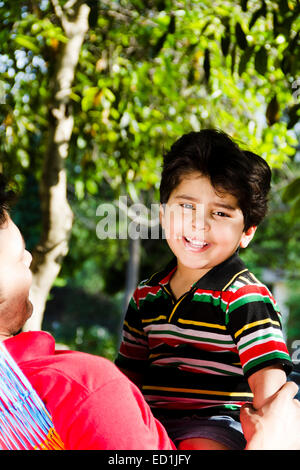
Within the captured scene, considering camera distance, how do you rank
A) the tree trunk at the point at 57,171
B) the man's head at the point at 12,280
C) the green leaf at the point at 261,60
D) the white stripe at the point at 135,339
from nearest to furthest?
1. the man's head at the point at 12,280
2. the white stripe at the point at 135,339
3. the green leaf at the point at 261,60
4. the tree trunk at the point at 57,171

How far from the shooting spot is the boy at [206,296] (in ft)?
5.04

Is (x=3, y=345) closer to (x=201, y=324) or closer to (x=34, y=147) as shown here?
(x=201, y=324)

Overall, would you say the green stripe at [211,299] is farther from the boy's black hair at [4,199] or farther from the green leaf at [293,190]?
the boy's black hair at [4,199]

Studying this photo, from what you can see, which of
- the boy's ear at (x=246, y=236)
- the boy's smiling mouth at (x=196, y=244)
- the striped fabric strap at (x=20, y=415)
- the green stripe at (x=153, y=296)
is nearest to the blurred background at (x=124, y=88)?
the boy's ear at (x=246, y=236)

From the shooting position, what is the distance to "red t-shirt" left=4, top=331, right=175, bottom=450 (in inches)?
40.7

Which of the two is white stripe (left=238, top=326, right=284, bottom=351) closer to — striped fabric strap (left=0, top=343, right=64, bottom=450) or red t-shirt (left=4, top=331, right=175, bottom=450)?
red t-shirt (left=4, top=331, right=175, bottom=450)

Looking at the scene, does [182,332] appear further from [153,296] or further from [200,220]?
[200,220]

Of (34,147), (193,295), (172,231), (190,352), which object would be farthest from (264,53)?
(34,147)

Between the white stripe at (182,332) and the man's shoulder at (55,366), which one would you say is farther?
the white stripe at (182,332)

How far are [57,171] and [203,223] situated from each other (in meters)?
1.47

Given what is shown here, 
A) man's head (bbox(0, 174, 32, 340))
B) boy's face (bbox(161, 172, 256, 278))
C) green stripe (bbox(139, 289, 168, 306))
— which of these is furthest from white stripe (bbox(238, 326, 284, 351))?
man's head (bbox(0, 174, 32, 340))

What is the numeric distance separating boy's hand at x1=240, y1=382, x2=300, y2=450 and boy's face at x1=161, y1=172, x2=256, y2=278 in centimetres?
48

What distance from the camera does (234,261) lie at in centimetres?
168

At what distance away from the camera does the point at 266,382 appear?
4.44ft
